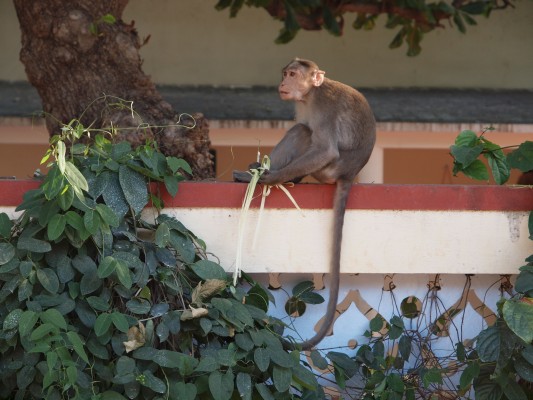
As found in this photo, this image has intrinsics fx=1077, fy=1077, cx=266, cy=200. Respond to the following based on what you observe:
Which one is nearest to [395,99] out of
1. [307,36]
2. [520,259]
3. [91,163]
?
[307,36]

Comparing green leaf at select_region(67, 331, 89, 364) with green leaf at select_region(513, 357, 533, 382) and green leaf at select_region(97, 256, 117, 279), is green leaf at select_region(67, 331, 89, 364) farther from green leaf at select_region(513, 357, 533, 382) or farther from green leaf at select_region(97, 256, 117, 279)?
green leaf at select_region(513, 357, 533, 382)

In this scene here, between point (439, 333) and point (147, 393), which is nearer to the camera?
point (147, 393)

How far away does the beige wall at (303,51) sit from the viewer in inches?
335

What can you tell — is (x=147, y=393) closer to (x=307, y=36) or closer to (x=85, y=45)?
(x=85, y=45)

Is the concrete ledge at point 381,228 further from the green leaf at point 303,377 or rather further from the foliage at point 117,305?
the green leaf at point 303,377

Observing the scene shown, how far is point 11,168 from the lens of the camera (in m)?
8.82

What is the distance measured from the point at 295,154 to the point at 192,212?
95 centimetres

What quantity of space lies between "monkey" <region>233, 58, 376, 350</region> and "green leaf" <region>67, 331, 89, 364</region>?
44.9 inches

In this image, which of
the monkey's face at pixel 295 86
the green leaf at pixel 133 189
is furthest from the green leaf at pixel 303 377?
the monkey's face at pixel 295 86

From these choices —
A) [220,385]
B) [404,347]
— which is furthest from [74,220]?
[404,347]

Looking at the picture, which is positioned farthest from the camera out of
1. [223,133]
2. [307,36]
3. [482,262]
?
[307,36]

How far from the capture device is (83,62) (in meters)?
5.27

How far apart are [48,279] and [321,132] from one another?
1.62 meters

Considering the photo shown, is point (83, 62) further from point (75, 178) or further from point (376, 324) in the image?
point (376, 324)
